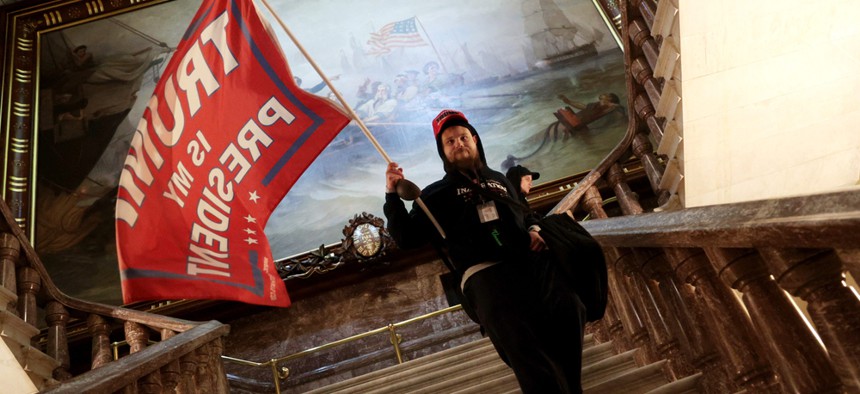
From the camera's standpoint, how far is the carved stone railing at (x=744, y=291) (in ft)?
4.75

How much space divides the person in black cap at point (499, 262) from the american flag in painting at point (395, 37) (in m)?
6.34

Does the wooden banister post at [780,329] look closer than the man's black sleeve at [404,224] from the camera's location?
Yes

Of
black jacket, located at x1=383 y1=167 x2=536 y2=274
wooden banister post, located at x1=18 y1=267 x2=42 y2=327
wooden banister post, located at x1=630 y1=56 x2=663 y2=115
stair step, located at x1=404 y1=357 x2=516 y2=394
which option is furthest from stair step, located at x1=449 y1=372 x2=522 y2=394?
wooden banister post, located at x1=18 y1=267 x2=42 y2=327

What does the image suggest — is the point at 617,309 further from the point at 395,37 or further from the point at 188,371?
the point at 395,37

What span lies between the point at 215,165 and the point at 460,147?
1559mm

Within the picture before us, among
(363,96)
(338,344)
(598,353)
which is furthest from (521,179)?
(363,96)

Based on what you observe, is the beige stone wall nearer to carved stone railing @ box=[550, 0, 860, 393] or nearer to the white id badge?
carved stone railing @ box=[550, 0, 860, 393]

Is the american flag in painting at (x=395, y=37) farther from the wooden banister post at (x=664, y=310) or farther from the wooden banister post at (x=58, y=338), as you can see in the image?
the wooden banister post at (x=664, y=310)

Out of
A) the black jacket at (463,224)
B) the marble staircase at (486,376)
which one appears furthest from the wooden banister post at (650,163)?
the black jacket at (463,224)

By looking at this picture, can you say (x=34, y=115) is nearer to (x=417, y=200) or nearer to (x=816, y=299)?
(x=417, y=200)

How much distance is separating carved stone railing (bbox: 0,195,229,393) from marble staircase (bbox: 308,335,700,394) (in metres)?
0.99

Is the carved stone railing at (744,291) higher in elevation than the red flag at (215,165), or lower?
lower

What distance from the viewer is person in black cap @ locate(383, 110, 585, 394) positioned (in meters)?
2.39

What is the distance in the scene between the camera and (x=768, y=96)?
4488 mm
